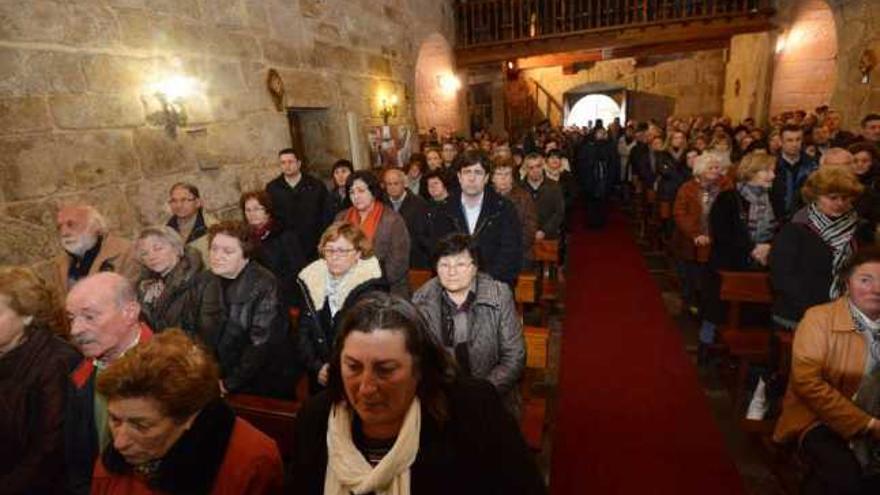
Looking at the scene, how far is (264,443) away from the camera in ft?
5.19

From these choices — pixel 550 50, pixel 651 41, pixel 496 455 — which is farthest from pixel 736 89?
pixel 496 455

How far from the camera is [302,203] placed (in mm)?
5277

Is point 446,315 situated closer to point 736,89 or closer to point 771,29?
point 771,29

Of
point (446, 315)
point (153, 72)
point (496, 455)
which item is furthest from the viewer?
point (153, 72)

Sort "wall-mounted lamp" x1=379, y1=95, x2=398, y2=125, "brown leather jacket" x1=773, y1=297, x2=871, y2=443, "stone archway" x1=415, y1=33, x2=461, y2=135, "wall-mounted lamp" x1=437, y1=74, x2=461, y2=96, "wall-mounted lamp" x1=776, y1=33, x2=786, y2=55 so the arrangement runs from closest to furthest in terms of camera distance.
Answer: "brown leather jacket" x1=773, y1=297, x2=871, y2=443 < "wall-mounted lamp" x1=379, y1=95, x2=398, y2=125 < "wall-mounted lamp" x1=776, y1=33, x2=786, y2=55 < "stone archway" x1=415, y1=33, x2=461, y2=135 < "wall-mounted lamp" x1=437, y1=74, x2=461, y2=96

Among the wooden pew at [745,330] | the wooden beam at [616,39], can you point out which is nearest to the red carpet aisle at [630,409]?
the wooden pew at [745,330]

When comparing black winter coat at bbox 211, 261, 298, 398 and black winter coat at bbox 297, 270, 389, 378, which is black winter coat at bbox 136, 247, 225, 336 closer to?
black winter coat at bbox 211, 261, 298, 398

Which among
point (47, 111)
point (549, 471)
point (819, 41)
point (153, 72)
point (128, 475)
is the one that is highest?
point (819, 41)

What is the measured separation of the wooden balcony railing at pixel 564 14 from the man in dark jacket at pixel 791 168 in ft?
23.8

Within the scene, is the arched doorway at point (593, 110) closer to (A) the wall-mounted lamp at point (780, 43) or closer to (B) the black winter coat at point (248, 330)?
(A) the wall-mounted lamp at point (780, 43)

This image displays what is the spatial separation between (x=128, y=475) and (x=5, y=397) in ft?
2.83

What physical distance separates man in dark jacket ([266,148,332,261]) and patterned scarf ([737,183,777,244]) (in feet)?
13.3

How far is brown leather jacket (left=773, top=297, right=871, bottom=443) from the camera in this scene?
2133 millimetres

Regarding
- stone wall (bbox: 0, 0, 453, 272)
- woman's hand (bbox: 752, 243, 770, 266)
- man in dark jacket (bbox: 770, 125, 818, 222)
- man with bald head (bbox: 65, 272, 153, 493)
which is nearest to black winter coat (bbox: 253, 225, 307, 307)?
stone wall (bbox: 0, 0, 453, 272)
